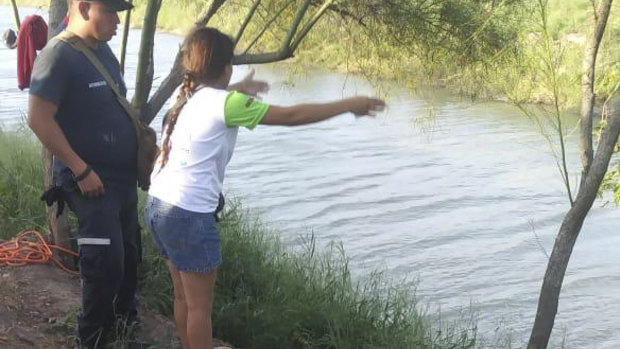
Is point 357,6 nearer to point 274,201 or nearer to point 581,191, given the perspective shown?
point 581,191

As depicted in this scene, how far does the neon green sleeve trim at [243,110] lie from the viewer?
330 cm

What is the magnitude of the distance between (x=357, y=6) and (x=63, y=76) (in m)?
2.94

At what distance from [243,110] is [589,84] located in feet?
10.6

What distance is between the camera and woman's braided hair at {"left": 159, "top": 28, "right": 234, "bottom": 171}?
339 centimetres

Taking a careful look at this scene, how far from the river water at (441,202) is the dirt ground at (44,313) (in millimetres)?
2766

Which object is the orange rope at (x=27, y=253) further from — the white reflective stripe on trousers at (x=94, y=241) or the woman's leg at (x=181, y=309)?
the woman's leg at (x=181, y=309)

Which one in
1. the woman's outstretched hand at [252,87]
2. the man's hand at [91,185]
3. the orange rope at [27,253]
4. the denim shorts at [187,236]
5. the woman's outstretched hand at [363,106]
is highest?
the woman's outstretched hand at [252,87]

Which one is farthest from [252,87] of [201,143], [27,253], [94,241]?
[27,253]

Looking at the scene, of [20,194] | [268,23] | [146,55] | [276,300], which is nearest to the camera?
[146,55]

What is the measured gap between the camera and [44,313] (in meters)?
4.42

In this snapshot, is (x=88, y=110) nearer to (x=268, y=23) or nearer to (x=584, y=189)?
(x=268, y=23)

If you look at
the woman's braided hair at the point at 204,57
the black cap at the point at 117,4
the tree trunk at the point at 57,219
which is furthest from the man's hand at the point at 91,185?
the tree trunk at the point at 57,219

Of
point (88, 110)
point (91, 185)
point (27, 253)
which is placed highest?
point (88, 110)

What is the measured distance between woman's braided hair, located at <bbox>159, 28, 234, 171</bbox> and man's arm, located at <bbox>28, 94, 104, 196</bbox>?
1.73ft
